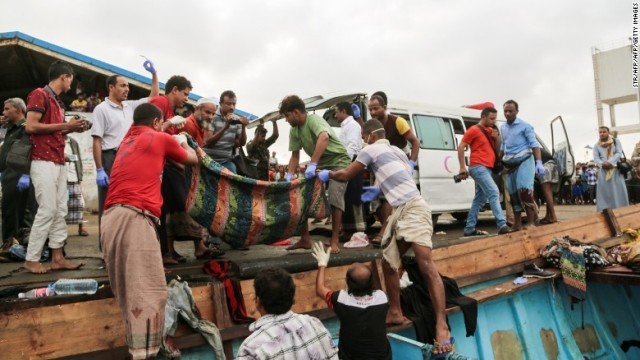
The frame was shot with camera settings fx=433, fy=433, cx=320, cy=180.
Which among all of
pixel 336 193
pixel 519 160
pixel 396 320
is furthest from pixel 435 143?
pixel 396 320

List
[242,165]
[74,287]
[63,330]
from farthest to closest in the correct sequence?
[242,165]
[74,287]
[63,330]

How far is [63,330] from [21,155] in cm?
176

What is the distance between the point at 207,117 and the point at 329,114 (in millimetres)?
2925

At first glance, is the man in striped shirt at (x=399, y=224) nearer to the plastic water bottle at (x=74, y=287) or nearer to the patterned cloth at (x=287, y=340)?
the patterned cloth at (x=287, y=340)

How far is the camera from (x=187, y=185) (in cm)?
355

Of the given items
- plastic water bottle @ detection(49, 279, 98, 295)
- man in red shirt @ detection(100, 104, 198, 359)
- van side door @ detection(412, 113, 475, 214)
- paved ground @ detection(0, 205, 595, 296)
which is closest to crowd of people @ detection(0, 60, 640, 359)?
man in red shirt @ detection(100, 104, 198, 359)

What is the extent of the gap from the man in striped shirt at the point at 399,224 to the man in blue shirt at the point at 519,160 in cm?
311

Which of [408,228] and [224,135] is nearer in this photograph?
A: [408,228]

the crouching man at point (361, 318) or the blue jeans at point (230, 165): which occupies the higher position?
the blue jeans at point (230, 165)

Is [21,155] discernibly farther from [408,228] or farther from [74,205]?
[408,228]

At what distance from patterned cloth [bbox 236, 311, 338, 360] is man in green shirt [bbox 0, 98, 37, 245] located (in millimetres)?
3019

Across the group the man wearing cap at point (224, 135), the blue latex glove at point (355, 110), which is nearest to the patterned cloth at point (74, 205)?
the man wearing cap at point (224, 135)

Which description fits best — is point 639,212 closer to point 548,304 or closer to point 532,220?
point 532,220

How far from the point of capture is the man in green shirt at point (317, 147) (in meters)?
4.36
